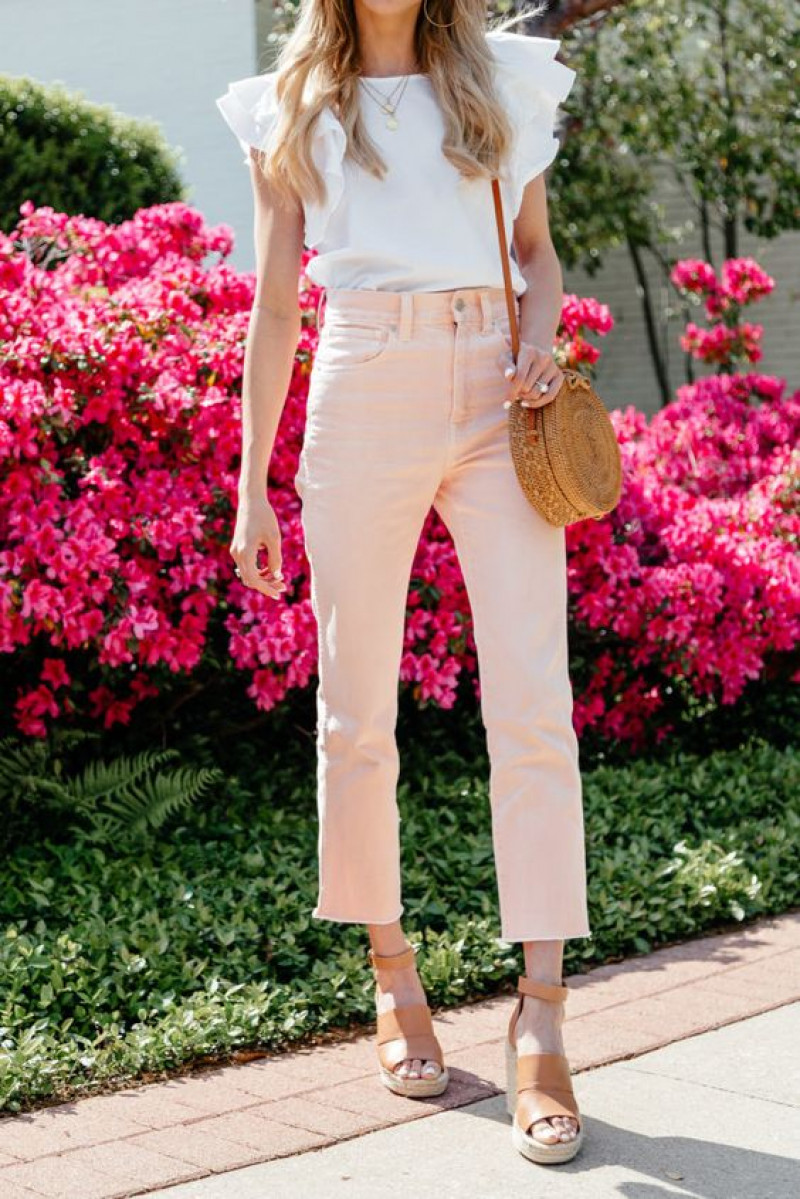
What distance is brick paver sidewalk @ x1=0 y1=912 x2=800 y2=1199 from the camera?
2641mm

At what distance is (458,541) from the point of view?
293 cm

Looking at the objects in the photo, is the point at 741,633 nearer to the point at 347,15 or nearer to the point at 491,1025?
the point at 491,1025

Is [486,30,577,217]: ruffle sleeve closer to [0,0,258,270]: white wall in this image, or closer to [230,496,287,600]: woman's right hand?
[230,496,287,600]: woman's right hand

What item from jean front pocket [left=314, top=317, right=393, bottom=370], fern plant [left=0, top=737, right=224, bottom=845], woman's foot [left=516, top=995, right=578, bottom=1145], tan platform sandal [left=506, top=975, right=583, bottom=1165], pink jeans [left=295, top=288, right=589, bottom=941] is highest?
jean front pocket [left=314, top=317, right=393, bottom=370]

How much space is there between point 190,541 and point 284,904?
112 cm

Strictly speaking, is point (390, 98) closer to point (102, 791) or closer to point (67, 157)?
point (102, 791)

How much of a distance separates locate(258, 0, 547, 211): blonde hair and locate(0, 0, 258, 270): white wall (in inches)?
290

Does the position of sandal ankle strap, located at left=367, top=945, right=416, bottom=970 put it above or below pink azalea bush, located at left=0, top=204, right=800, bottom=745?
below

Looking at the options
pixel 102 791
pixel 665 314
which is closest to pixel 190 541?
pixel 102 791

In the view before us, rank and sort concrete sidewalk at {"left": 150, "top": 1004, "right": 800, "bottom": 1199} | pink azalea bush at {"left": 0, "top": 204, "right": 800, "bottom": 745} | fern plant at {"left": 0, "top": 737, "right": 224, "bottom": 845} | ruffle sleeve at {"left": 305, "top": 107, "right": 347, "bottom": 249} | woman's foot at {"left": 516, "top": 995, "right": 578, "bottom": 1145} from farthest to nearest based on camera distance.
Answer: fern plant at {"left": 0, "top": 737, "right": 224, "bottom": 845}
pink azalea bush at {"left": 0, "top": 204, "right": 800, "bottom": 745}
ruffle sleeve at {"left": 305, "top": 107, "right": 347, "bottom": 249}
woman's foot at {"left": 516, "top": 995, "right": 578, "bottom": 1145}
concrete sidewalk at {"left": 150, "top": 1004, "right": 800, "bottom": 1199}

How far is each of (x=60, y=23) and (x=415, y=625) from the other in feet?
26.9

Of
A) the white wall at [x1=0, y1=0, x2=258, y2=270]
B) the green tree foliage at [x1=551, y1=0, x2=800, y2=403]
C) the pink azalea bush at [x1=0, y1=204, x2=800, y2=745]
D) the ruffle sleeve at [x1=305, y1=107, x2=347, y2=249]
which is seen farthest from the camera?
the white wall at [x1=0, y1=0, x2=258, y2=270]

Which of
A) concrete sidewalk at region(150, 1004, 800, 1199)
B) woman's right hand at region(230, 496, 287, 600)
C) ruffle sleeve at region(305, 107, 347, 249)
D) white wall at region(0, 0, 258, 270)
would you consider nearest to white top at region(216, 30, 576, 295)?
ruffle sleeve at region(305, 107, 347, 249)

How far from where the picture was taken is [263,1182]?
2559 mm
